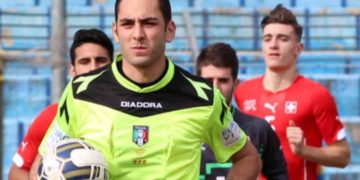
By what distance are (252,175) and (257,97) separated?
2.68m

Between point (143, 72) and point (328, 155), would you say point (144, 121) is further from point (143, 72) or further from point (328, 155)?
point (328, 155)

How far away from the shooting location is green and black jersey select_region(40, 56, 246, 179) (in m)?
4.04

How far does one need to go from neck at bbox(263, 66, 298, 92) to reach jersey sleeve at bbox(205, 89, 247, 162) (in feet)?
9.10

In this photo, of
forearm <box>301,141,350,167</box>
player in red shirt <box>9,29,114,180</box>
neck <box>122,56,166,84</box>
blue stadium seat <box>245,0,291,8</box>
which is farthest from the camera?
blue stadium seat <box>245,0,291,8</box>

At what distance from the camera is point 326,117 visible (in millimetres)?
6848

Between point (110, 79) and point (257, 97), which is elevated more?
point (110, 79)

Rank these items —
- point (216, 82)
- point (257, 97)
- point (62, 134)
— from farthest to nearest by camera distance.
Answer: point (257, 97) < point (216, 82) < point (62, 134)

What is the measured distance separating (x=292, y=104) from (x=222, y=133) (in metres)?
2.75

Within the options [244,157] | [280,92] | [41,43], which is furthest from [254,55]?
[244,157]

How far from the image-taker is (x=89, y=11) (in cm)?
1547

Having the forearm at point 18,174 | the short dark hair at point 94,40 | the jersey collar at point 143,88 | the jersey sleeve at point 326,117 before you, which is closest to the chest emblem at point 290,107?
the jersey sleeve at point 326,117

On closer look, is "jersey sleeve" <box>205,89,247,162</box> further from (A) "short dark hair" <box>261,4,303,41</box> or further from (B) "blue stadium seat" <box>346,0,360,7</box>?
(B) "blue stadium seat" <box>346,0,360,7</box>

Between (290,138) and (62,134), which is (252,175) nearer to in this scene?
(62,134)

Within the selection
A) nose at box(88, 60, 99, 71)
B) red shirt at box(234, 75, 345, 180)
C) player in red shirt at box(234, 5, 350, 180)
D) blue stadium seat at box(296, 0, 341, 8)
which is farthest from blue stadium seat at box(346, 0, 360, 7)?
nose at box(88, 60, 99, 71)
